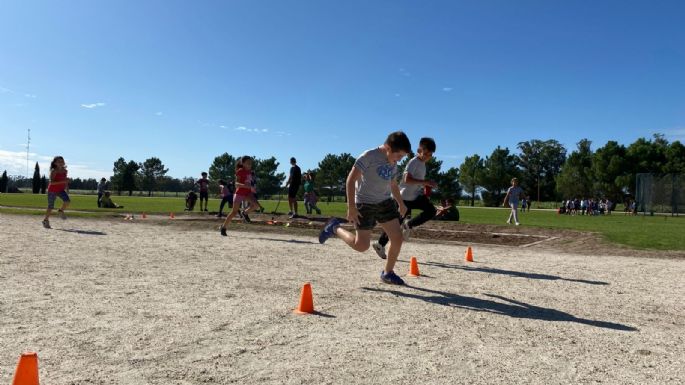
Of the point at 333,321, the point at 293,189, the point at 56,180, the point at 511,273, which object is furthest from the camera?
the point at 293,189

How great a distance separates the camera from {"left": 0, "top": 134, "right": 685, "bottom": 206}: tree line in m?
69.8

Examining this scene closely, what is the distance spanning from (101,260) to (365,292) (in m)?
4.67

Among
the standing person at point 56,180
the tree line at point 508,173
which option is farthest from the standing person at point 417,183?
the tree line at point 508,173

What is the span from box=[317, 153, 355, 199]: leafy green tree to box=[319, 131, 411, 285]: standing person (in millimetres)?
96064

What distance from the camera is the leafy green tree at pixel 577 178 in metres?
75.2

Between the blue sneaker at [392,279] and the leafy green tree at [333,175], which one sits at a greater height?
the leafy green tree at [333,175]

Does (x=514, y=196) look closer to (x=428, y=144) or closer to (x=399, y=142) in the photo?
(x=428, y=144)

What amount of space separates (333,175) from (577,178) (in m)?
47.8

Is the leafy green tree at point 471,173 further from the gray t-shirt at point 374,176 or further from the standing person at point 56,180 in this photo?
the gray t-shirt at point 374,176

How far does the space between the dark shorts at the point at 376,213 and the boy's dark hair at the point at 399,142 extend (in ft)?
2.38

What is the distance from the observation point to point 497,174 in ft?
288

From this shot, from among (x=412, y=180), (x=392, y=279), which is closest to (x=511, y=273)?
(x=412, y=180)

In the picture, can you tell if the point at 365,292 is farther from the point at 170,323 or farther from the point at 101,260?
the point at 101,260

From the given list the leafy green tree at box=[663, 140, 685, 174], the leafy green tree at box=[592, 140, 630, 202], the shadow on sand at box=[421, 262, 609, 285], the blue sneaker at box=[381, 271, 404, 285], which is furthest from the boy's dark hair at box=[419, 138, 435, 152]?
the leafy green tree at box=[663, 140, 685, 174]
